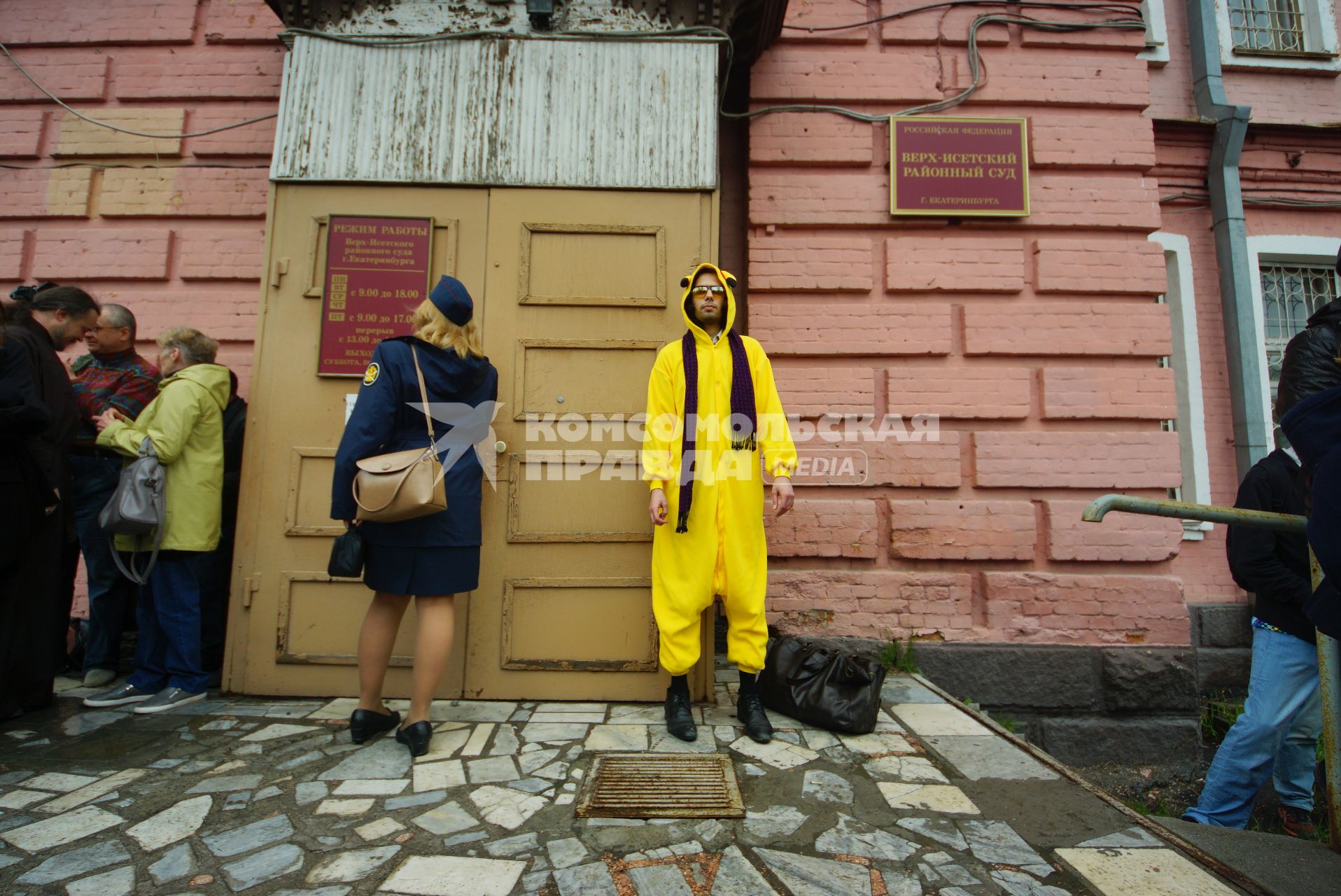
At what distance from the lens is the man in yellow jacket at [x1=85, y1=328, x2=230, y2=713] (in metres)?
3.37

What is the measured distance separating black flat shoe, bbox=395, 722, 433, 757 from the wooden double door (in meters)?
0.67

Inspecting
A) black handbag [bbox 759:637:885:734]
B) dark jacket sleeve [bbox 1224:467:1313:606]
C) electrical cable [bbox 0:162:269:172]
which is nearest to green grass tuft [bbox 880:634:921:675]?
black handbag [bbox 759:637:885:734]

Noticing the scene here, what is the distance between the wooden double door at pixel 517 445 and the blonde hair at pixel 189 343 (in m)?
0.33

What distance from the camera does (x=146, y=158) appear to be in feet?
15.5

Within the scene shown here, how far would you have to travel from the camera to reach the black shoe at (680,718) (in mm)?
2955

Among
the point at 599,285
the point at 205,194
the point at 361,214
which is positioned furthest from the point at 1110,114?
the point at 205,194

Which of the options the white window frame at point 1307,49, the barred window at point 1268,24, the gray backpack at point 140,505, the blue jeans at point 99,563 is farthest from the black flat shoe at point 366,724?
the barred window at point 1268,24

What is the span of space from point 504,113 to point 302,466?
2279 mm

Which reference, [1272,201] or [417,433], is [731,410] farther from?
[1272,201]

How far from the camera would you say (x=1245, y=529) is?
10.1 ft

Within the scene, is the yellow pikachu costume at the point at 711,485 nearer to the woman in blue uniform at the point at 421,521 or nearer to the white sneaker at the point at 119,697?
the woman in blue uniform at the point at 421,521

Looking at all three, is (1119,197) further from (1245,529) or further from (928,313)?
(1245,529)

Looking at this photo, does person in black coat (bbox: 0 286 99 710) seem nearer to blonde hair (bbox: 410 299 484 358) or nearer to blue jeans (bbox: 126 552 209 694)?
blue jeans (bbox: 126 552 209 694)

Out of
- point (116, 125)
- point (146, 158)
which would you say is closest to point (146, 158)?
point (146, 158)
